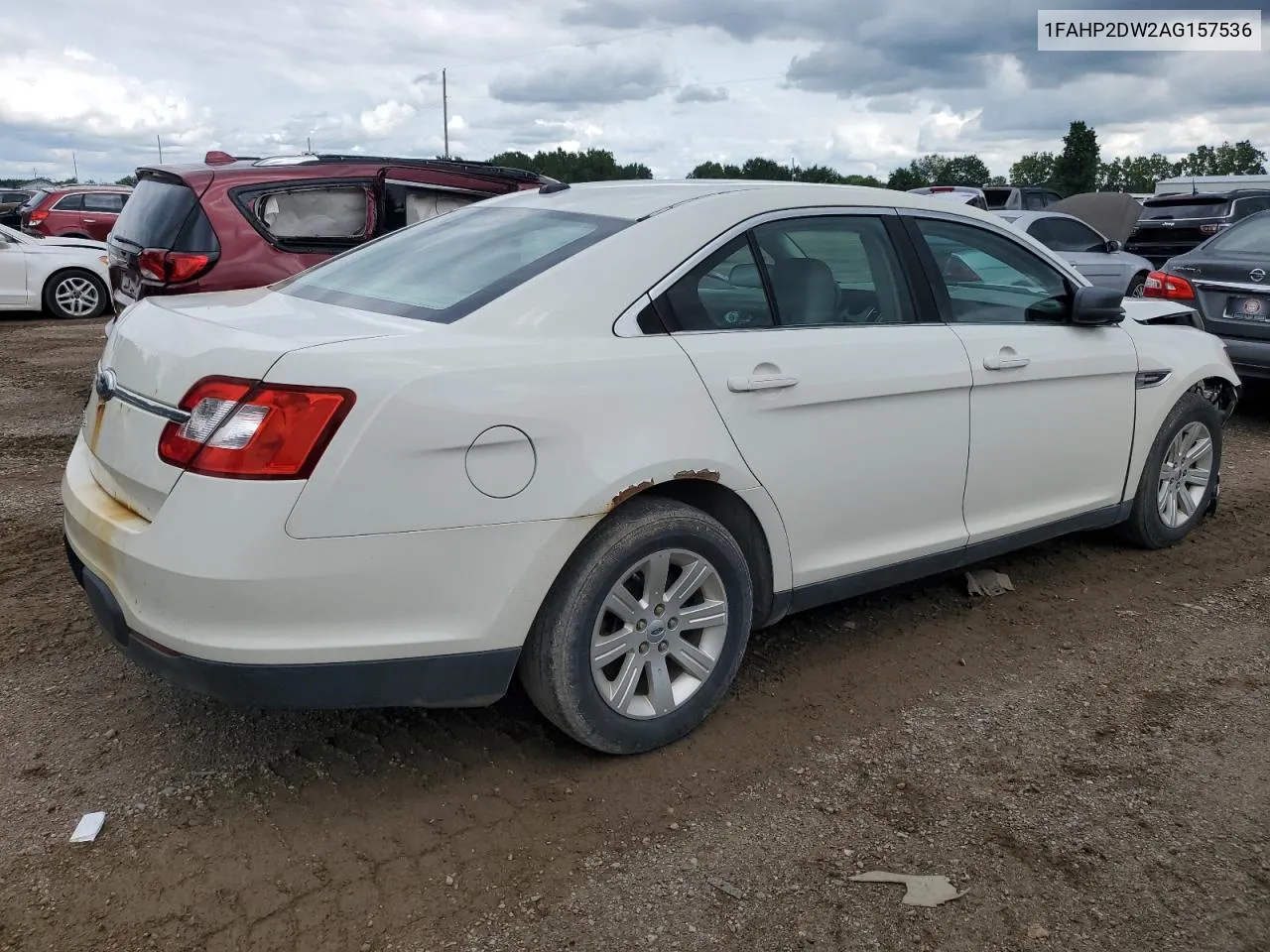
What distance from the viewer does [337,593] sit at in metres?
2.66

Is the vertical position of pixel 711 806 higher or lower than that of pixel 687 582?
lower

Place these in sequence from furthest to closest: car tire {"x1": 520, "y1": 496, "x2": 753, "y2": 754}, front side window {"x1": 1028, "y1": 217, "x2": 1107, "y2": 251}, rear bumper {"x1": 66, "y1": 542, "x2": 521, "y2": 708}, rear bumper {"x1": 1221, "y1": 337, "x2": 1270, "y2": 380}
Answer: front side window {"x1": 1028, "y1": 217, "x2": 1107, "y2": 251}
rear bumper {"x1": 1221, "y1": 337, "x2": 1270, "y2": 380}
car tire {"x1": 520, "y1": 496, "x2": 753, "y2": 754}
rear bumper {"x1": 66, "y1": 542, "x2": 521, "y2": 708}

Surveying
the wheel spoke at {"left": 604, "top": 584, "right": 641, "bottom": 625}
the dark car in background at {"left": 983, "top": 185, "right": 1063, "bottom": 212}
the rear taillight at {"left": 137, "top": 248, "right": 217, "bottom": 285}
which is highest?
the dark car in background at {"left": 983, "top": 185, "right": 1063, "bottom": 212}

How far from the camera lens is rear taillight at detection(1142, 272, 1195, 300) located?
8.21 m

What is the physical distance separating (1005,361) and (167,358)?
277 cm

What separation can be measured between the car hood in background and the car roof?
43.6 feet

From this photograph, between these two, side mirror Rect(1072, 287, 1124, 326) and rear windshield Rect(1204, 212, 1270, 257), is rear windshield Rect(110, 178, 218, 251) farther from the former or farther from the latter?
rear windshield Rect(1204, 212, 1270, 257)

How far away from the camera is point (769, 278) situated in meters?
3.53

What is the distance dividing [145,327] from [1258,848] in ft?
10.7

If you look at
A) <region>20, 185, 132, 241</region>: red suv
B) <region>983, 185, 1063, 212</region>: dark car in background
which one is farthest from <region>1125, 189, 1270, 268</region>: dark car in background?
<region>20, 185, 132, 241</region>: red suv

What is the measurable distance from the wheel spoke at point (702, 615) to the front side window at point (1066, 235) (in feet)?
31.6

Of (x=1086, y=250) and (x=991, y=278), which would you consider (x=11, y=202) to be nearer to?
(x=1086, y=250)

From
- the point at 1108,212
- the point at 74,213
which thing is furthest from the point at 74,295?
the point at 1108,212

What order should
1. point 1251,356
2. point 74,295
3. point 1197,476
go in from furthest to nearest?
point 74,295, point 1251,356, point 1197,476
